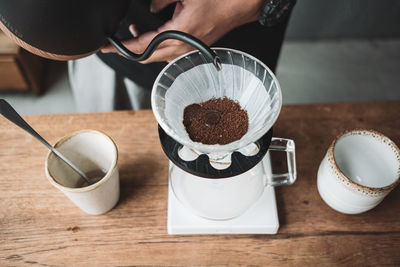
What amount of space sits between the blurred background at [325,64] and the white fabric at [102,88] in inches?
17.1

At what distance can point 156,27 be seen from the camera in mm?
641

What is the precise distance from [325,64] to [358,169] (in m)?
1.11

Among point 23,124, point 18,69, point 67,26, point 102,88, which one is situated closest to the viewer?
point 67,26

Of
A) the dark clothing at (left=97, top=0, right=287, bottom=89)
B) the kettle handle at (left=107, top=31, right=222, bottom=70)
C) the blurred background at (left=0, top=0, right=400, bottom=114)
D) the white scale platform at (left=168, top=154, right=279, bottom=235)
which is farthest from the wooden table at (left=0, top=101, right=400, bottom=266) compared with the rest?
the blurred background at (left=0, top=0, right=400, bottom=114)

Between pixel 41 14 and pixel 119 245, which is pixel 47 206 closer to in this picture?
pixel 119 245

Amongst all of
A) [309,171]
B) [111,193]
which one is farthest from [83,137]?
[309,171]

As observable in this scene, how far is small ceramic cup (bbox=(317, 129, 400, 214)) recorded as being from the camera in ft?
1.78

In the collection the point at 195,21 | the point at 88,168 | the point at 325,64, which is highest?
the point at 195,21

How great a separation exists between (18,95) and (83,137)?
1057 millimetres

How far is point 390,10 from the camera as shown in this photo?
4.86 ft

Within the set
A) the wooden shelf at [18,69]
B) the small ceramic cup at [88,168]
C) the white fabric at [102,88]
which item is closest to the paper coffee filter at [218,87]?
the small ceramic cup at [88,168]

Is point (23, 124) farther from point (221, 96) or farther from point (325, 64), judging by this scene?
point (325, 64)

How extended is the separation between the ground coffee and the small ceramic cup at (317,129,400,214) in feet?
0.57

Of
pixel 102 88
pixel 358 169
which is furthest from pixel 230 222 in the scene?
pixel 102 88
